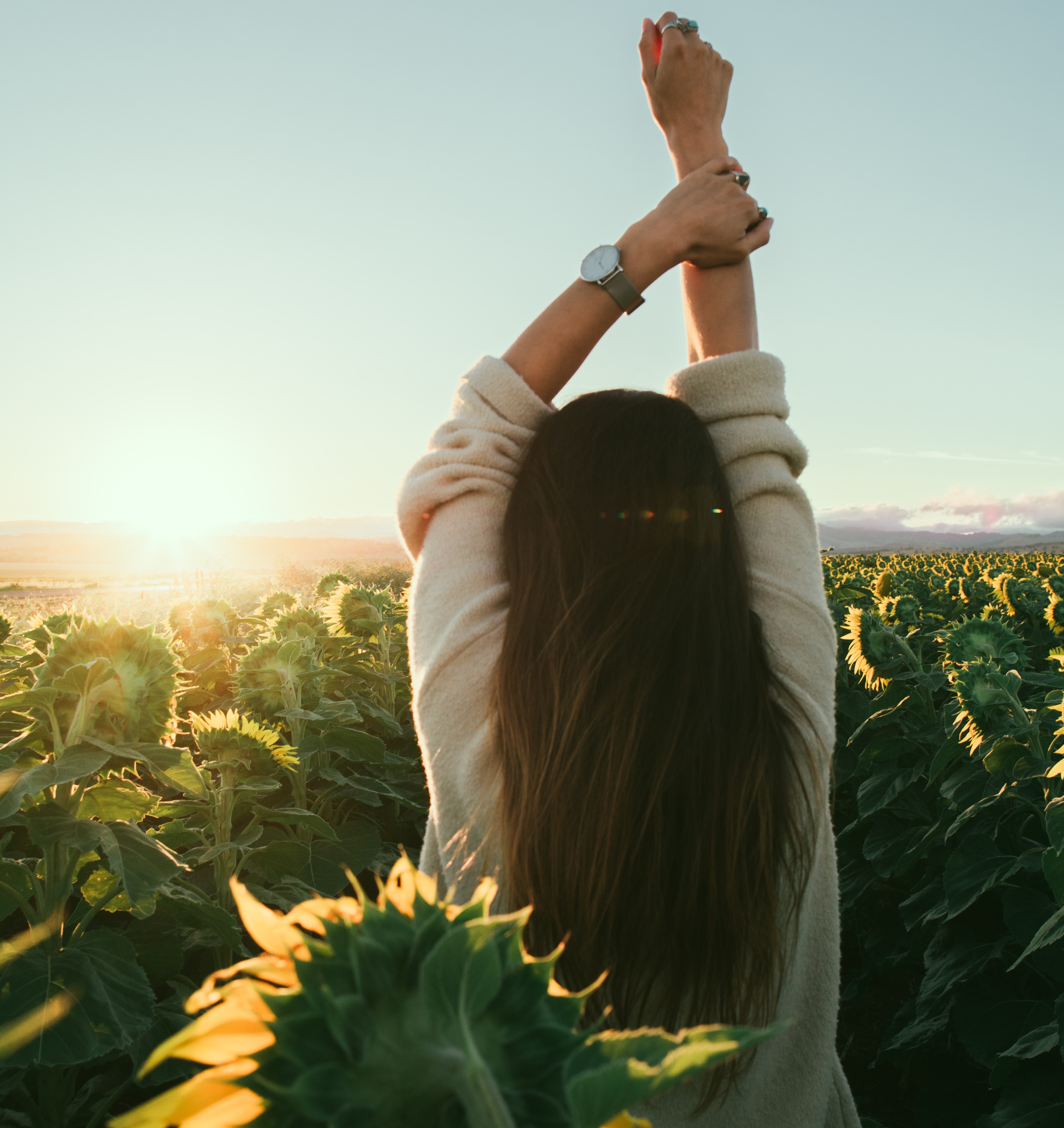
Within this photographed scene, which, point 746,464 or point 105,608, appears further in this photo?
point 105,608

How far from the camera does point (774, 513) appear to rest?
1.52 m

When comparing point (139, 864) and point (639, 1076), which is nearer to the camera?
point (639, 1076)

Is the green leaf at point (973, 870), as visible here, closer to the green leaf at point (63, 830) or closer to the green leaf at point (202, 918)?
the green leaf at point (202, 918)

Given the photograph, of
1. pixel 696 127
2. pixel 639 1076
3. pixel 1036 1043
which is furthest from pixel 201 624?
pixel 639 1076

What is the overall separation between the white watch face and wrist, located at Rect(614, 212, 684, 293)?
0.02 meters

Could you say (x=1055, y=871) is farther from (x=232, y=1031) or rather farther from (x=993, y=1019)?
(x=232, y=1031)

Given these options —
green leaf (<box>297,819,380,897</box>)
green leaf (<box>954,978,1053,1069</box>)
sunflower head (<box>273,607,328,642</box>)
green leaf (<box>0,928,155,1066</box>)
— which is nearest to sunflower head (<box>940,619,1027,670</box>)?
green leaf (<box>954,978,1053,1069</box>)

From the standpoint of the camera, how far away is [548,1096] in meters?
0.35

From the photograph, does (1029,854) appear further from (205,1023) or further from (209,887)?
(205,1023)

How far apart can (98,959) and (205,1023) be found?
161 centimetres

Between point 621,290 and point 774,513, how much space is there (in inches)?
23.0

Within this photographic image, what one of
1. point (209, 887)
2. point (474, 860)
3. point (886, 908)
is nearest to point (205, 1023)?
point (474, 860)

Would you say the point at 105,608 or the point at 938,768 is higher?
the point at 105,608

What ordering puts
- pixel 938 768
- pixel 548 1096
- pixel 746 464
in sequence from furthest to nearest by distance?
pixel 938 768, pixel 746 464, pixel 548 1096
